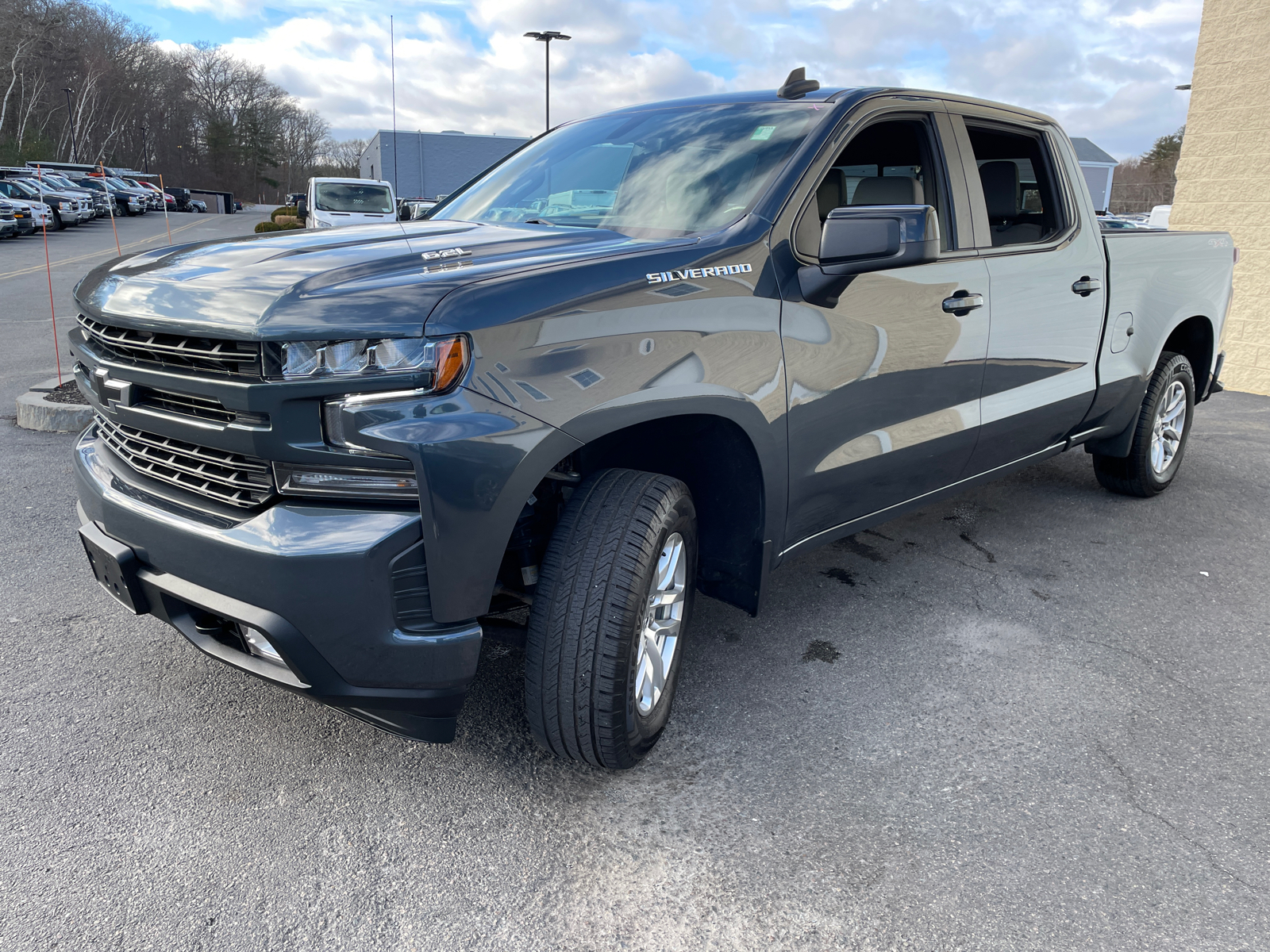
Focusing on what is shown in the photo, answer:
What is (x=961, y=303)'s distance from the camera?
328 centimetres

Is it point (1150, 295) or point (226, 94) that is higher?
point (226, 94)

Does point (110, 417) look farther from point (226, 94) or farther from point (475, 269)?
point (226, 94)

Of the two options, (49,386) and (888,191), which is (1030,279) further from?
(49,386)

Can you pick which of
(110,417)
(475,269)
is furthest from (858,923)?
(110,417)

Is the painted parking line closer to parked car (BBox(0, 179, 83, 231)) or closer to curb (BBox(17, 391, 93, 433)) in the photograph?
parked car (BBox(0, 179, 83, 231))

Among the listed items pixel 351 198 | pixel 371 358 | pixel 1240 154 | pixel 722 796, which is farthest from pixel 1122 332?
pixel 351 198

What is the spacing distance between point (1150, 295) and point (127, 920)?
15.4 ft

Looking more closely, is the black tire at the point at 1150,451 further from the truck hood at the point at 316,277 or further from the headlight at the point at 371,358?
the headlight at the point at 371,358

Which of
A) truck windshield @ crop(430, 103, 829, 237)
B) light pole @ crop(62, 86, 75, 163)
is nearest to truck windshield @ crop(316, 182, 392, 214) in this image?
truck windshield @ crop(430, 103, 829, 237)

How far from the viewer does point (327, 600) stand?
1940 millimetres

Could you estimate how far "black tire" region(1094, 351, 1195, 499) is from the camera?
15.6ft

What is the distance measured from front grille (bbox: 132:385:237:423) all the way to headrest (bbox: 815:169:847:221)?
6.14 feet

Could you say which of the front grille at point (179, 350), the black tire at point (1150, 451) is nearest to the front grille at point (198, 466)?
the front grille at point (179, 350)

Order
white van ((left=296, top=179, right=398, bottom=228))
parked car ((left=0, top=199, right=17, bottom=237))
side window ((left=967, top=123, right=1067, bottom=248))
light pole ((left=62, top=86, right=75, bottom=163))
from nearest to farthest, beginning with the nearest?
side window ((left=967, top=123, right=1067, bottom=248)) < white van ((left=296, top=179, right=398, bottom=228)) < parked car ((left=0, top=199, right=17, bottom=237)) < light pole ((left=62, top=86, right=75, bottom=163))
